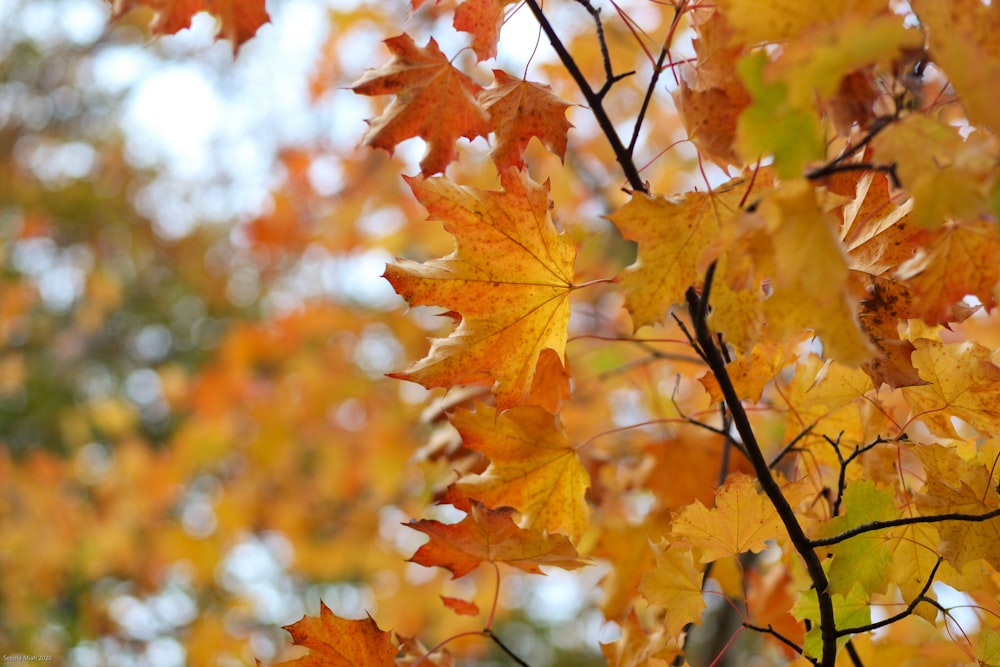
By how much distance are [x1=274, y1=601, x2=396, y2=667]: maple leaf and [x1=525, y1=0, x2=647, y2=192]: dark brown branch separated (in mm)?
455

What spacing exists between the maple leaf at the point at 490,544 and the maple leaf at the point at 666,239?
0.26m

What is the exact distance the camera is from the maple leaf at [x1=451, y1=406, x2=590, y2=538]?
0.81 metres

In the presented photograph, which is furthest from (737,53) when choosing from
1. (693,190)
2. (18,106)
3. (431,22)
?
(18,106)

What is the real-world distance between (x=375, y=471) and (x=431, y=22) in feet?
6.33

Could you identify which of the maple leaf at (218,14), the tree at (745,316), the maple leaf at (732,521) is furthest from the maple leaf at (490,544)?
the maple leaf at (218,14)

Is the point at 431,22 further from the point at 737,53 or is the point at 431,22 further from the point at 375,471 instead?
the point at 737,53

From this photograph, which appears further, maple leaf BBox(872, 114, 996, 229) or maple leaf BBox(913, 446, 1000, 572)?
maple leaf BBox(913, 446, 1000, 572)

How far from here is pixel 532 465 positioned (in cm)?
81

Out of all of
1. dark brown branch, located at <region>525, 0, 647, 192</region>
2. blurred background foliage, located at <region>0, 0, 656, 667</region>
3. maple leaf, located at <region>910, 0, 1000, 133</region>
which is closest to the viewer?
maple leaf, located at <region>910, 0, 1000, 133</region>

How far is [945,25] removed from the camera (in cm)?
44

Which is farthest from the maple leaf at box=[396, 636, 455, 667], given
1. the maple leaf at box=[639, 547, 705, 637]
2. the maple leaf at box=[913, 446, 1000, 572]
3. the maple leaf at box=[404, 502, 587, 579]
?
the maple leaf at box=[913, 446, 1000, 572]

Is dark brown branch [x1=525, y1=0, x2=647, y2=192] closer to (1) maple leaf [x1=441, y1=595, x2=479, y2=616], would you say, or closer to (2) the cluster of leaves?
(2) the cluster of leaves

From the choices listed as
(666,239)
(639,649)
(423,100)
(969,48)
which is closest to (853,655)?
(639,649)

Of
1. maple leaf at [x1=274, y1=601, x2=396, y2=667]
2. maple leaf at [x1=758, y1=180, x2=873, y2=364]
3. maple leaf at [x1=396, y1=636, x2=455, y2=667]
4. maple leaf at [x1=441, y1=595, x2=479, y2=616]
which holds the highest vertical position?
maple leaf at [x1=758, y1=180, x2=873, y2=364]
